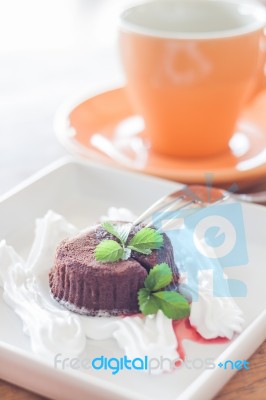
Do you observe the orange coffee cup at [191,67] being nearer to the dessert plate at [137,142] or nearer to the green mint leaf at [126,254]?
the dessert plate at [137,142]

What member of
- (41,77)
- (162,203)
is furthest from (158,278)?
(41,77)

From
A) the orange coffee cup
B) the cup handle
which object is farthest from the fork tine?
the cup handle

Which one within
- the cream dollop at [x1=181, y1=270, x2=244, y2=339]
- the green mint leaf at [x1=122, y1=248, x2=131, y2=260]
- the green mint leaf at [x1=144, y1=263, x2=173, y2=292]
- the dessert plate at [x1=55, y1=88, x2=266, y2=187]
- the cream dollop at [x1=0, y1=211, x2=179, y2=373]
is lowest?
the dessert plate at [x1=55, y1=88, x2=266, y2=187]

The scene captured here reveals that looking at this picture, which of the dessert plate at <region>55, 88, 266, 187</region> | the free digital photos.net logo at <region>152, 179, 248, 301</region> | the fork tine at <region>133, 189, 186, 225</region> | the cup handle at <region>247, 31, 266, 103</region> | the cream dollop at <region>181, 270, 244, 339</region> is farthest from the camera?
the cup handle at <region>247, 31, 266, 103</region>

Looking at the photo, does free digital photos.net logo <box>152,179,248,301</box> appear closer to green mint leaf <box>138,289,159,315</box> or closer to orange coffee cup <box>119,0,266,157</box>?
green mint leaf <box>138,289,159,315</box>

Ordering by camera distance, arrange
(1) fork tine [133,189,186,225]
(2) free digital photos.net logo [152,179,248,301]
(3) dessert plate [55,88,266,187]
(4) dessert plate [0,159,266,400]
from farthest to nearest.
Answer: (3) dessert plate [55,88,266,187], (1) fork tine [133,189,186,225], (2) free digital photos.net logo [152,179,248,301], (4) dessert plate [0,159,266,400]

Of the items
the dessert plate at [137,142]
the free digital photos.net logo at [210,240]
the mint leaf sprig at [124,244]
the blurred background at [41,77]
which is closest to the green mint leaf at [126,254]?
the mint leaf sprig at [124,244]
